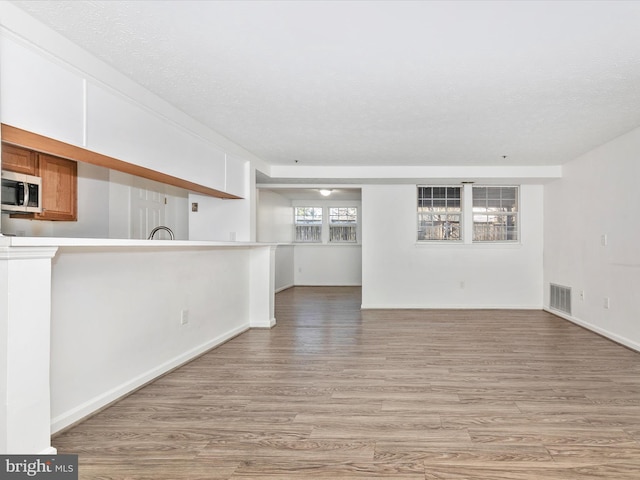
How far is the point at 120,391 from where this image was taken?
297 centimetres

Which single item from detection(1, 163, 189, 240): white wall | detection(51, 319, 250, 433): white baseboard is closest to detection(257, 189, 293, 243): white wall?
detection(1, 163, 189, 240): white wall

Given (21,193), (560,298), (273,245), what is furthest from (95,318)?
(560,298)

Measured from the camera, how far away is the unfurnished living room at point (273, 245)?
6.93 ft

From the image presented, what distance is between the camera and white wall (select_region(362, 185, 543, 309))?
23.7 feet

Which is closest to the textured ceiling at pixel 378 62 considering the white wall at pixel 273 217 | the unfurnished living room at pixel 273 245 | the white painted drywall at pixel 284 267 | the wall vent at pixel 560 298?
the unfurnished living room at pixel 273 245

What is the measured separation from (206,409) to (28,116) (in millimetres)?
1976

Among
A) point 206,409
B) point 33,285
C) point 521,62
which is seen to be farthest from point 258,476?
point 521,62

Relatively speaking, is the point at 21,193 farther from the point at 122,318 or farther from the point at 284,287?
the point at 284,287

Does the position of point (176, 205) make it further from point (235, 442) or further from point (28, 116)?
point (235, 442)

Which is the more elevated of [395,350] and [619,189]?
[619,189]

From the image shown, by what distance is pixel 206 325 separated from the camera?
14.3 ft

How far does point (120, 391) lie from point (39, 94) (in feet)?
6.36

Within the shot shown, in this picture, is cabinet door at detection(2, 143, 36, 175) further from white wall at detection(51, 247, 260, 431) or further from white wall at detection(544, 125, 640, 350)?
white wall at detection(544, 125, 640, 350)

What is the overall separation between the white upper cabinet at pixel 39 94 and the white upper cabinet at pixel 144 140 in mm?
135
